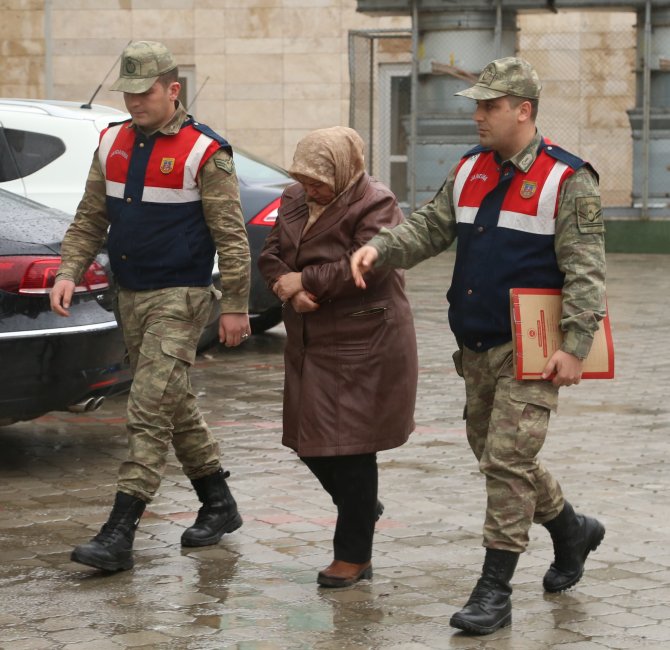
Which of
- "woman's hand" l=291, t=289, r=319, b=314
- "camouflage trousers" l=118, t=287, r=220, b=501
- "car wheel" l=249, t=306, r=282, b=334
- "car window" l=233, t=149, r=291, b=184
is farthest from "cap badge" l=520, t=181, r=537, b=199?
"car wheel" l=249, t=306, r=282, b=334

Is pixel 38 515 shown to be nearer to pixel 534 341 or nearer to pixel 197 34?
pixel 534 341

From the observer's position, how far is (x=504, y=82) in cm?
509

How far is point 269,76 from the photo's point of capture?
24703 millimetres

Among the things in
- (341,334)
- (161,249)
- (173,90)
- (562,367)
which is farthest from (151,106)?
(562,367)

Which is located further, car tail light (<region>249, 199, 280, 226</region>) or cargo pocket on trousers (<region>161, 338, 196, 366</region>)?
car tail light (<region>249, 199, 280, 226</region>)

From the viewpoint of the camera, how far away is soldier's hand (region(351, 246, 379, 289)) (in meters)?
4.97

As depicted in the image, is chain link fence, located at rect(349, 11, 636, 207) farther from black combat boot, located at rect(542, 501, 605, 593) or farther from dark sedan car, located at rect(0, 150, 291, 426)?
black combat boot, located at rect(542, 501, 605, 593)

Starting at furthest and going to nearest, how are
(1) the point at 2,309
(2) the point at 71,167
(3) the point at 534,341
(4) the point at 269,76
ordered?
1. (4) the point at 269,76
2. (2) the point at 71,167
3. (1) the point at 2,309
4. (3) the point at 534,341

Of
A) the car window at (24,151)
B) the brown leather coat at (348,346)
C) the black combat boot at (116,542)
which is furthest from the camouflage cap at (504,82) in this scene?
the car window at (24,151)

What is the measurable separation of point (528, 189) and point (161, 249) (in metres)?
1.47

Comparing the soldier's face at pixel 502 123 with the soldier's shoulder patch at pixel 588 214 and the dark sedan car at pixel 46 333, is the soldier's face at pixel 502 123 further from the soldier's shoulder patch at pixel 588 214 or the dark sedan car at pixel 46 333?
the dark sedan car at pixel 46 333

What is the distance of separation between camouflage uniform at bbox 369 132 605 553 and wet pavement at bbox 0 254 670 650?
1.20ft

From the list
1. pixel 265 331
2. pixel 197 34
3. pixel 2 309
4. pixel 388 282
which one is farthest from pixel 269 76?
pixel 388 282

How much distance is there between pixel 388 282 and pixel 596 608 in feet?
4.09
